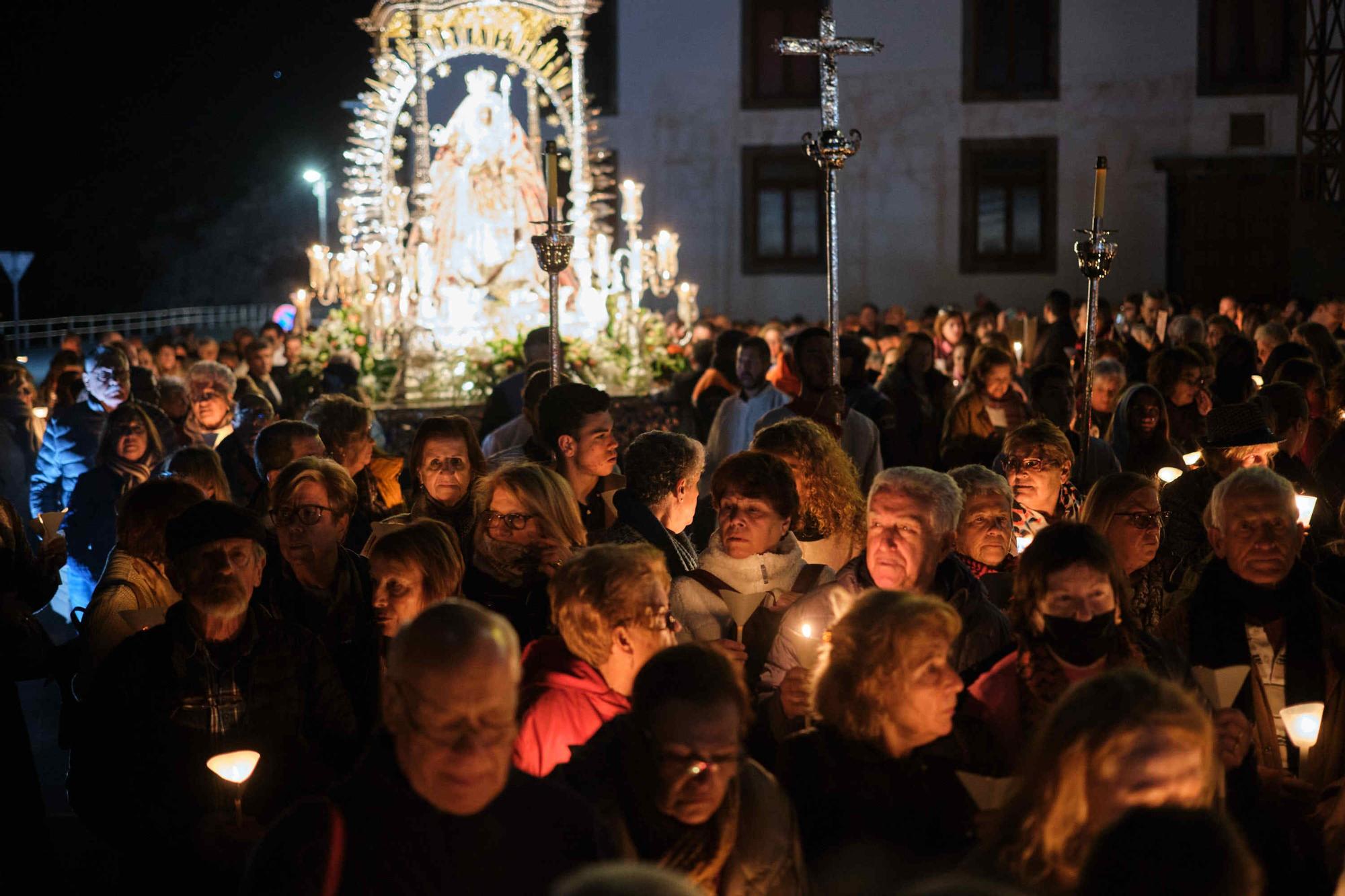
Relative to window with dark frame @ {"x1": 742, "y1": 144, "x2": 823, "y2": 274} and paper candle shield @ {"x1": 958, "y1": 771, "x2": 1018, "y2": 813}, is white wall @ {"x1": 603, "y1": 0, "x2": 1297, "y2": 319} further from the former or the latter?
paper candle shield @ {"x1": 958, "y1": 771, "x2": 1018, "y2": 813}

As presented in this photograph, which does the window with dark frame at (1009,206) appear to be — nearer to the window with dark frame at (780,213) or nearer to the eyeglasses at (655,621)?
the window with dark frame at (780,213)

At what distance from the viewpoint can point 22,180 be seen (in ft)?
177

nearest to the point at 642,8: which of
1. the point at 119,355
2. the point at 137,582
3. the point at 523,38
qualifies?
the point at 523,38

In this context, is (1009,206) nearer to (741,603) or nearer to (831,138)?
(831,138)

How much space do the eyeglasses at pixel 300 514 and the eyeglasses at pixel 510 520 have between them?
0.57 m

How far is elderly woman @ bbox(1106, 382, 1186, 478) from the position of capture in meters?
7.43

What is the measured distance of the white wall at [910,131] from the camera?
81.6 ft

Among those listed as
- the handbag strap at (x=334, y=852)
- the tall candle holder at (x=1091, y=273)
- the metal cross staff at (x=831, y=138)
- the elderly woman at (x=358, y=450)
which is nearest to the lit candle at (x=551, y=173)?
the metal cross staff at (x=831, y=138)

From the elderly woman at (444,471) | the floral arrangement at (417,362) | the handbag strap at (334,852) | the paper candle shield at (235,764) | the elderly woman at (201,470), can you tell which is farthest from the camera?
the floral arrangement at (417,362)

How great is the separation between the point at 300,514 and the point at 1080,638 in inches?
98.6

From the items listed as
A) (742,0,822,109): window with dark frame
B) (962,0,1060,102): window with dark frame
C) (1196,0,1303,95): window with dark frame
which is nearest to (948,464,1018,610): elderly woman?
(742,0,822,109): window with dark frame

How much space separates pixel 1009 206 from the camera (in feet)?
83.3

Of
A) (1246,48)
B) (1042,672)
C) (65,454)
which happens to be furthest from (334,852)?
(1246,48)

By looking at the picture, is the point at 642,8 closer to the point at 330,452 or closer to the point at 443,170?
the point at 443,170
